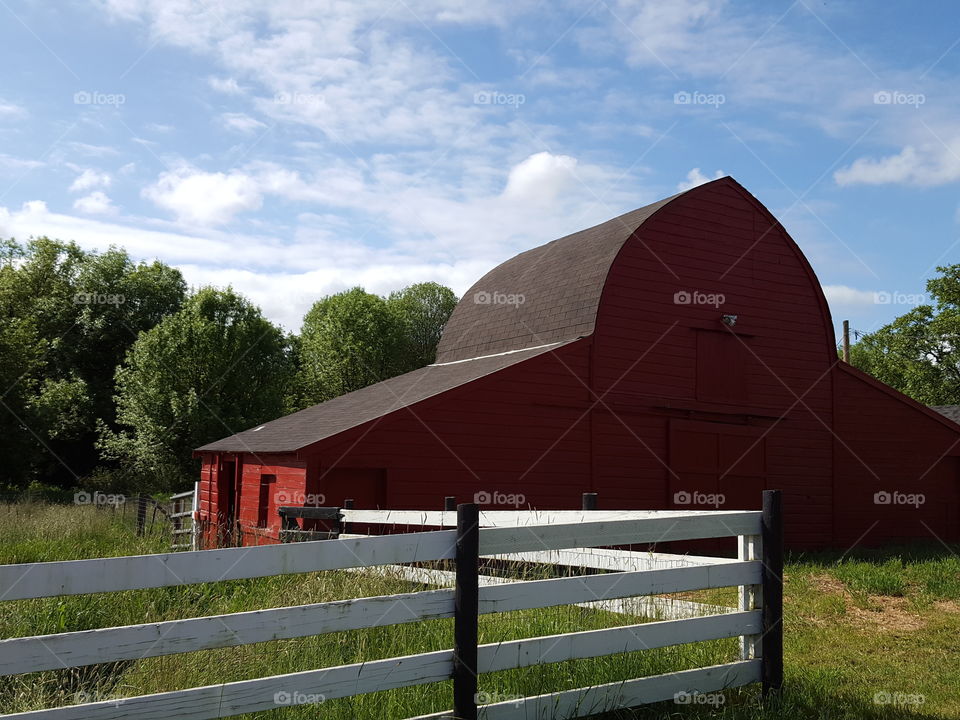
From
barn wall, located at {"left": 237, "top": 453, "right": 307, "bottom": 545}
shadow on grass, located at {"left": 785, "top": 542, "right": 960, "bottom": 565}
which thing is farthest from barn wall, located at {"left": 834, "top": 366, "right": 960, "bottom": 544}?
barn wall, located at {"left": 237, "top": 453, "right": 307, "bottom": 545}

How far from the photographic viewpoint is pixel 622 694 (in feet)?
17.3

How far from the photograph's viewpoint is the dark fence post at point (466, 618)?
15.3 ft

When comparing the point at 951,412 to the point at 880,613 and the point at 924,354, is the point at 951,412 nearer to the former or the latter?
the point at 924,354

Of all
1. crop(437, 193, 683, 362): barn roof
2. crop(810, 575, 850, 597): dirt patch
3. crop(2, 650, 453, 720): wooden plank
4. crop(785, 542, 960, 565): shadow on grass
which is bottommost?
crop(785, 542, 960, 565): shadow on grass

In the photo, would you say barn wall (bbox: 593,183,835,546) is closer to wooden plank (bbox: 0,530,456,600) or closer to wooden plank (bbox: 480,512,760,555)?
wooden plank (bbox: 480,512,760,555)

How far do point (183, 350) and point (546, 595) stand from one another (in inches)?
1433

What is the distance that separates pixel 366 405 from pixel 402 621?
13.9 metres

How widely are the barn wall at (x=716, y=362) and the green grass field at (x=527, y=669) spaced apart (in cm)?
651

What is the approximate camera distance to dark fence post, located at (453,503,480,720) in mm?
4676

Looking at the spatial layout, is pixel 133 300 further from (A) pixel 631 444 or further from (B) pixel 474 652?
(B) pixel 474 652

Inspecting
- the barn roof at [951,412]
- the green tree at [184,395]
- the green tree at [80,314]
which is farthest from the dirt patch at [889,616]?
the green tree at [80,314]

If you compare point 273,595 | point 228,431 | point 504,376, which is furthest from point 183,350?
point 273,595

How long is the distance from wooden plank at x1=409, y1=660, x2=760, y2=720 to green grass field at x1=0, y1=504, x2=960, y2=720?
0.38ft

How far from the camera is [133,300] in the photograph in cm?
4544
